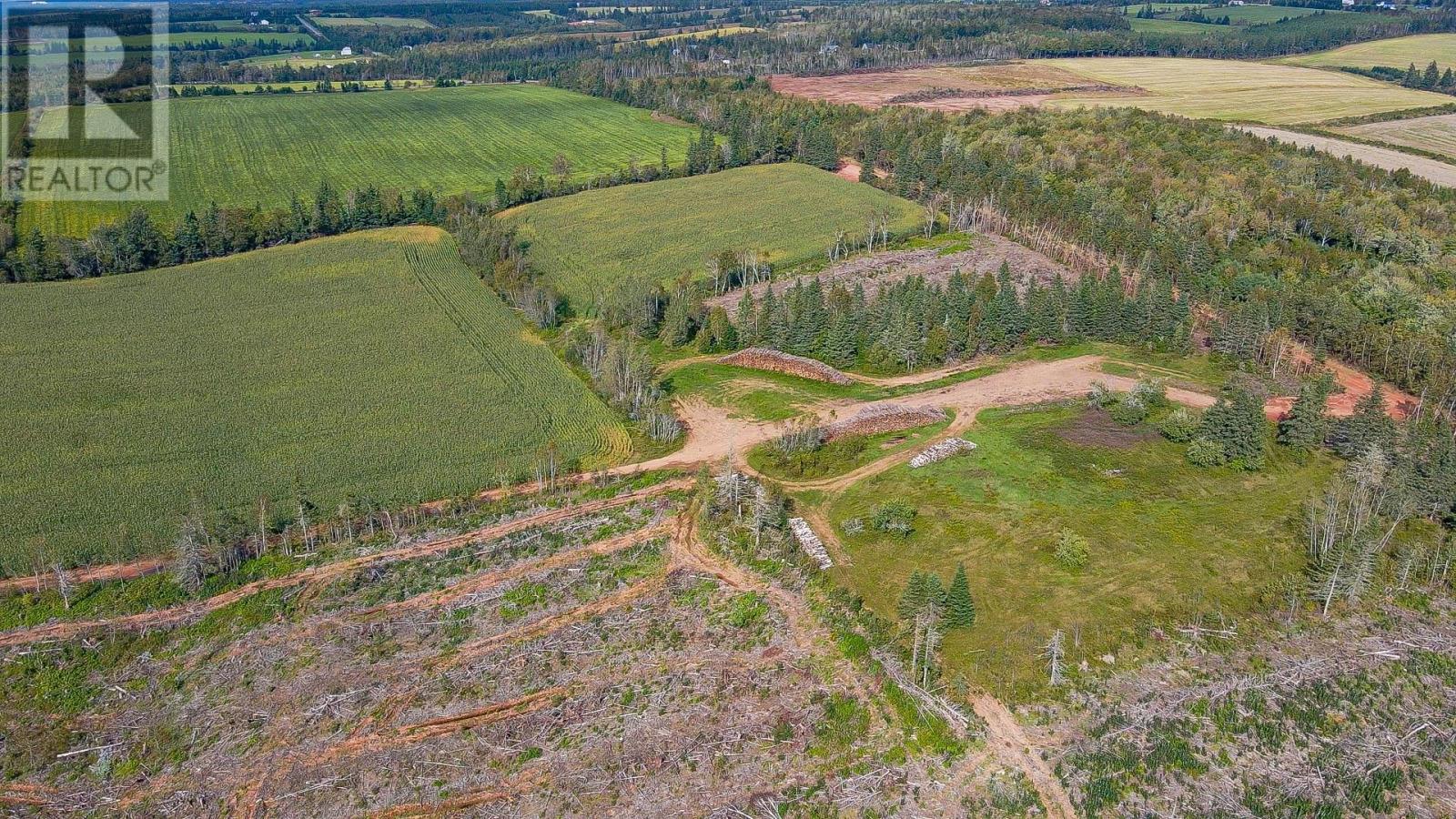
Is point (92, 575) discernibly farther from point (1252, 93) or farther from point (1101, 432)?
point (1252, 93)

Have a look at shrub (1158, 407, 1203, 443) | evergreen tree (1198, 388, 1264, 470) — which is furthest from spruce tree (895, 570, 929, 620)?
shrub (1158, 407, 1203, 443)

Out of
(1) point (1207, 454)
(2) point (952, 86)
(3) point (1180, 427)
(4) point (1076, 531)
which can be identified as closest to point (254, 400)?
(4) point (1076, 531)

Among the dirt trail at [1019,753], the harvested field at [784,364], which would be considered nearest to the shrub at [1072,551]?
the dirt trail at [1019,753]

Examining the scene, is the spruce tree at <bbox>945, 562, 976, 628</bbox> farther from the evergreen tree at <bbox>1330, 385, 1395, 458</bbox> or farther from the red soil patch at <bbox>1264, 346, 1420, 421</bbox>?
the red soil patch at <bbox>1264, 346, 1420, 421</bbox>

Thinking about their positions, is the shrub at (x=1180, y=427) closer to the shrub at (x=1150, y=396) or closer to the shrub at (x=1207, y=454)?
the shrub at (x=1207, y=454)

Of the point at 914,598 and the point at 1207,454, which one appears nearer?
the point at 914,598

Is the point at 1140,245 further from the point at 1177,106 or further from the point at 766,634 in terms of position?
the point at 1177,106
